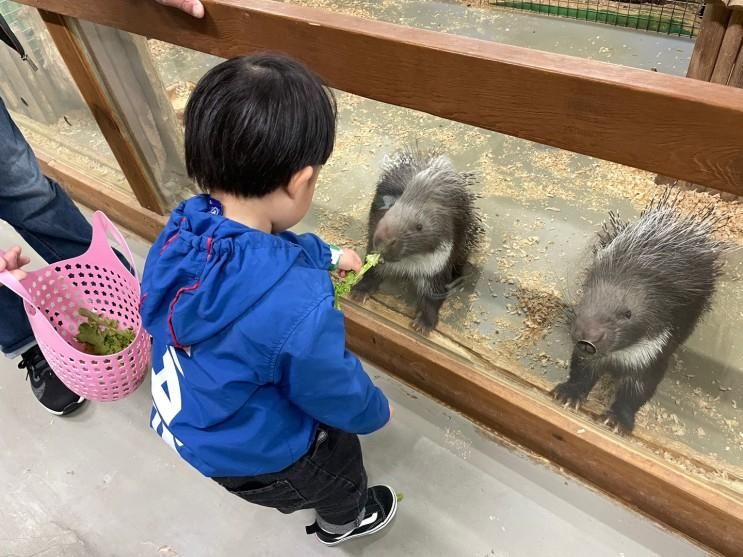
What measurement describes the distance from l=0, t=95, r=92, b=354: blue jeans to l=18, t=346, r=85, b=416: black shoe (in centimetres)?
7

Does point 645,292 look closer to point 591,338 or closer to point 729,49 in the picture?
point 591,338

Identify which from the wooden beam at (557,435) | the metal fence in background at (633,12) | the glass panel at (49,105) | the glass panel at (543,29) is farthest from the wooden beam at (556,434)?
the metal fence in background at (633,12)

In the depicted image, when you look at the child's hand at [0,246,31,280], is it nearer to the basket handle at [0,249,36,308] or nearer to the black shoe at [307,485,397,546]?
the basket handle at [0,249,36,308]

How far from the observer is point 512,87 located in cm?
81

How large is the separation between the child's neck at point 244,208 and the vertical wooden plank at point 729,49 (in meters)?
1.47

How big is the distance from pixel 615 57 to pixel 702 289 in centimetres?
143

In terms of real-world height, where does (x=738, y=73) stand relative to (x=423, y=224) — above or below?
above

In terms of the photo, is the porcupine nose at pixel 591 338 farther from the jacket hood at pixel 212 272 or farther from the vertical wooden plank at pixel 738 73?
the vertical wooden plank at pixel 738 73

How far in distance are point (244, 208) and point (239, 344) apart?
18cm

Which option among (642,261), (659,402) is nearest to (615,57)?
(642,261)

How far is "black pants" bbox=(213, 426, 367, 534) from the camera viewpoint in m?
0.95

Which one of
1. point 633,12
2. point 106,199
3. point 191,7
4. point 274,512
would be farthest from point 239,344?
point 633,12

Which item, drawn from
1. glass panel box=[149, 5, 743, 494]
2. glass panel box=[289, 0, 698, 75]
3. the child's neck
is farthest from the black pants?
glass panel box=[289, 0, 698, 75]

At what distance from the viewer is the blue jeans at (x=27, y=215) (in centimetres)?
130
